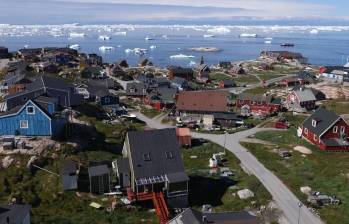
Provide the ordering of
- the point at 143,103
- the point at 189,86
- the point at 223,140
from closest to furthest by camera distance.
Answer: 1. the point at 223,140
2. the point at 143,103
3. the point at 189,86

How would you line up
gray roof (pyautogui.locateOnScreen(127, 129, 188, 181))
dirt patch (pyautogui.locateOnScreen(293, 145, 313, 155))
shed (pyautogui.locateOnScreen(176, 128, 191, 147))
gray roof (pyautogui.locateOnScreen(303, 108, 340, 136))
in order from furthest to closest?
gray roof (pyautogui.locateOnScreen(303, 108, 340, 136)), shed (pyautogui.locateOnScreen(176, 128, 191, 147)), dirt patch (pyautogui.locateOnScreen(293, 145, 313, 155)), gray roof (pyautogui.locateOnScreen(127, 129, 188, 181))

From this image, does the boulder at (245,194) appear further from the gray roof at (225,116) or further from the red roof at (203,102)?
the red roof at (203,102)

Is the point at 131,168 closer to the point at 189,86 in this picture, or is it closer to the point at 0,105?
the point at 0,105

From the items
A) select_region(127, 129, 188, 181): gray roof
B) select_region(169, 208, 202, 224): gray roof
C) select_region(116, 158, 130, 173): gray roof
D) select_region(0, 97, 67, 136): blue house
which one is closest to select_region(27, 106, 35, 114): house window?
select_region(0, 97, 67, 136): blue house

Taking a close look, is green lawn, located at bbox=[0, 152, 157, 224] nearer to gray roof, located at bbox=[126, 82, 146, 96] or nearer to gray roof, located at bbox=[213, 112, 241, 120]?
gray roof, located at bbox=[213, 112, 241, 120]

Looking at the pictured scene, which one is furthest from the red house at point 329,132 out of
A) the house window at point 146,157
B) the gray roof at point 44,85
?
the gray roof at point 44,85

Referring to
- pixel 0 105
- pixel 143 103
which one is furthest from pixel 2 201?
pixel 143 103

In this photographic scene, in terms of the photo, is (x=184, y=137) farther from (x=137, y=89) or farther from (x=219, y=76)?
(x=219, y=76)
